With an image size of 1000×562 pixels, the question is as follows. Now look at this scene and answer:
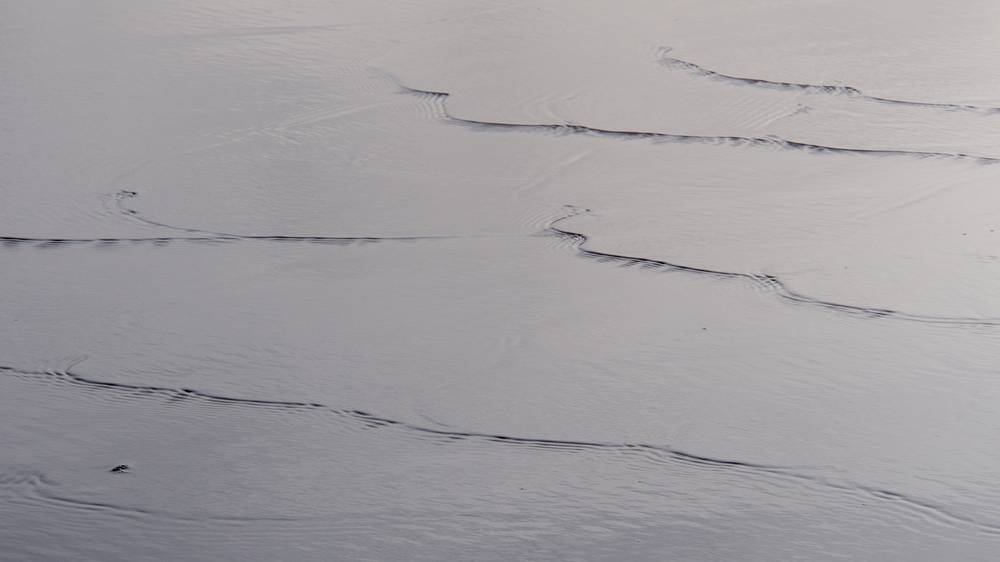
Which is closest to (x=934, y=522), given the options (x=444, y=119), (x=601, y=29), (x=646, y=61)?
(x=444, y=119)

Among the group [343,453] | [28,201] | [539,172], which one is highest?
[539,172]

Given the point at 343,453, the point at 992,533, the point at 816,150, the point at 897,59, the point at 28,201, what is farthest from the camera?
the point at 897,59

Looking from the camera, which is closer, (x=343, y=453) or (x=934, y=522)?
(x=934, y=522)

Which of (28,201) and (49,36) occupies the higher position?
(49,36)

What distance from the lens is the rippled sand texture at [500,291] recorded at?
1944mm

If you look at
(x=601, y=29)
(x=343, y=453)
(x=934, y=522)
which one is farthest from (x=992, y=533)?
(x=601, y=29)

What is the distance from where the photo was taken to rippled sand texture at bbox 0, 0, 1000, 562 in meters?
1.94

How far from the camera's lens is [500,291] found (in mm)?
2754

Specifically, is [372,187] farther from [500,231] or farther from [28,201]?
[28,201]

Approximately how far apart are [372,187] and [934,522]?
6.02ft

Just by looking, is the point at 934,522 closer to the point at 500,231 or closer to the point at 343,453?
the point at 343,453

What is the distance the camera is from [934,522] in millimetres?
1892

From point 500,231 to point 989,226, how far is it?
3.64ft

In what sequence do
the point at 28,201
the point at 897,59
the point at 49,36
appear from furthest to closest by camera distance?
the point at 49,36 → the point at 897,59 → the point at 28,201
